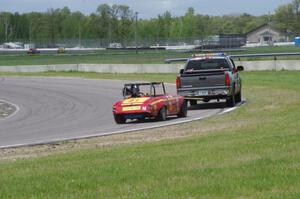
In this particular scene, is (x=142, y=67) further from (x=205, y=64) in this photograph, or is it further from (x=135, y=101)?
(x=135, y=101)

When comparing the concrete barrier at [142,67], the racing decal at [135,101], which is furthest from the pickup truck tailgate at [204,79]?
the concrete barrier at [142,67]

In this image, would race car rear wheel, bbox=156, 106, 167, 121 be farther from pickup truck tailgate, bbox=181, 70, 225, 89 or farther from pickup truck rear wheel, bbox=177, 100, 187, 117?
pickup truck tailgate, bbox=181, 70, 225, 89

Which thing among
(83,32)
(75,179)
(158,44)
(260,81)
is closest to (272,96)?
Result: (260,81)

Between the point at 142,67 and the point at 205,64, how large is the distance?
27.5m

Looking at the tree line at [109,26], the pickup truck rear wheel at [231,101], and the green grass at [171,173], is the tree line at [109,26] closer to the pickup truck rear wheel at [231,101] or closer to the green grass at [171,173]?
the pickup truck rear wheel at [231,101]

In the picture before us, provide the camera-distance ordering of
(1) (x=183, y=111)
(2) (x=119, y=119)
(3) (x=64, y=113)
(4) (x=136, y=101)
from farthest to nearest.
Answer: (3) (x=64, y=113) → (1) (x=183, y=111) → (4) (x=136, y=101) → (2) (x=119, y=119)

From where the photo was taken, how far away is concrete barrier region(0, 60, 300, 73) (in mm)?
48438

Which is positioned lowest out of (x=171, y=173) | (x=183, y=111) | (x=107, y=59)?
(x=183, y=111)

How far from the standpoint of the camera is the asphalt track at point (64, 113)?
1931 centimetres

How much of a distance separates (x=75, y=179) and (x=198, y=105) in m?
19.5

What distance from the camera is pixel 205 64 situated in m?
26.9

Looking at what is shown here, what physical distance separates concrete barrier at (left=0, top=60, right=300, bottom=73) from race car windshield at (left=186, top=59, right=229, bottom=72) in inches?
845

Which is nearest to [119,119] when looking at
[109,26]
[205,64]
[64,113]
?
[64,113]

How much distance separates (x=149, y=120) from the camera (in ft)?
74.7
